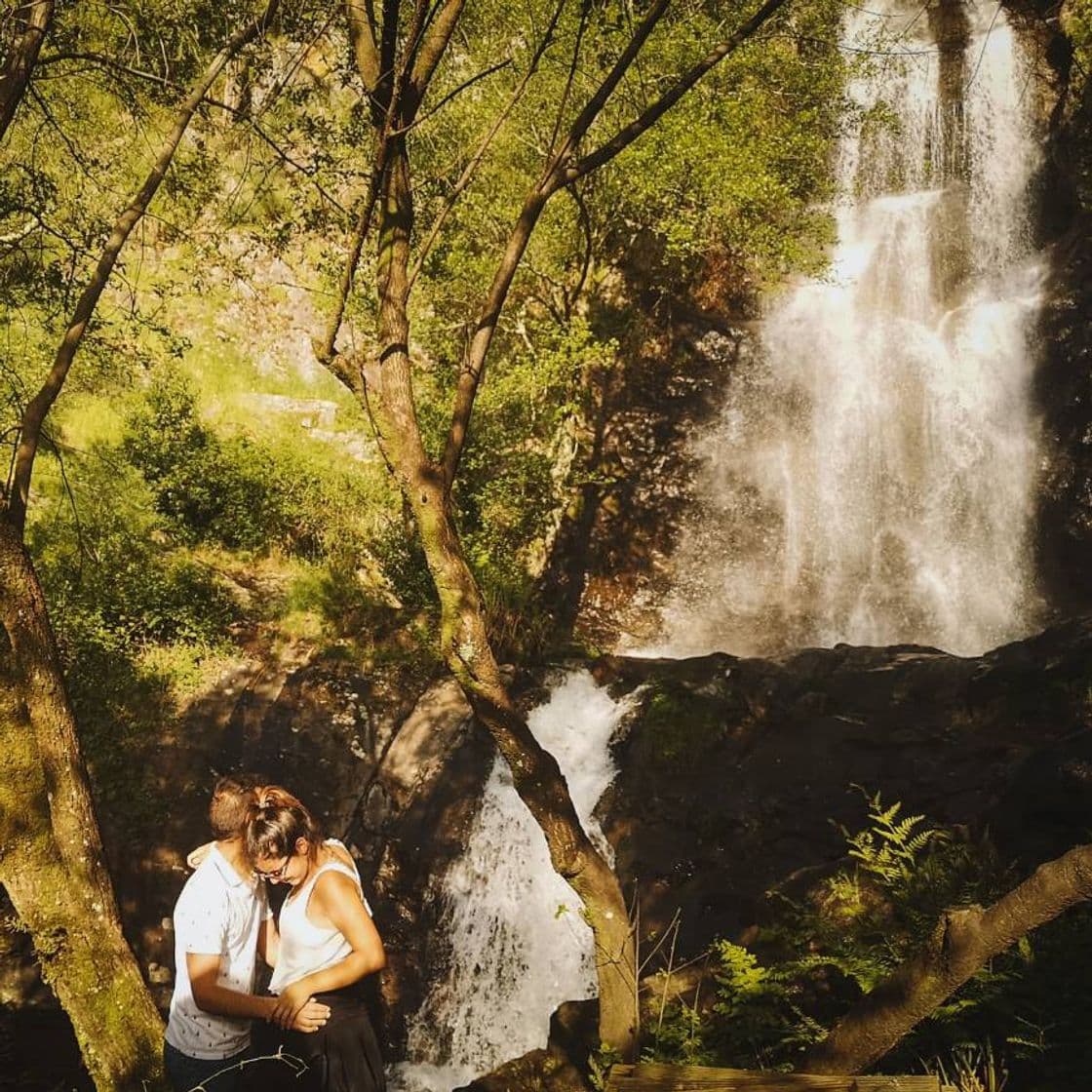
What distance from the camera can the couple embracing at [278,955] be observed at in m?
3.29

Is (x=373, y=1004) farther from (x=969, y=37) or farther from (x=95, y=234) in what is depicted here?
(x=969, y=37)

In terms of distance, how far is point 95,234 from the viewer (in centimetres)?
620

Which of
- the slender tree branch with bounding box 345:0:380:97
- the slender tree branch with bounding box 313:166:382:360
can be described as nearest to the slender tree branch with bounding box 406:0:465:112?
the slender tree branch with bounding box 345:0:380:97

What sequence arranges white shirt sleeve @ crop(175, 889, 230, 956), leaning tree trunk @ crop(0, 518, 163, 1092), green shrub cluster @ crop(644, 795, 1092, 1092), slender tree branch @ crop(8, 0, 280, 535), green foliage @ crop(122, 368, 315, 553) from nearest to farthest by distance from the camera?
1. green shrub cluster @ crop(644, 795, 1092, 1092)
2. white shirt sleeve @ crop(175, 889, 230, 956)
3. leaning tree trunk @ crop(0, 518, 163, 1092)
4. slender tree branch @ crop(8, 0, 280, 535)
5. green foliage @ crop(122, 368, 315, 553)

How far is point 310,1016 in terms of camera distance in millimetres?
3260

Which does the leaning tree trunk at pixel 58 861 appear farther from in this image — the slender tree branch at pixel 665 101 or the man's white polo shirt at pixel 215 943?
the slender tree branch at pixel 665 101

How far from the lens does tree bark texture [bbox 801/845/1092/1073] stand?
2.08 meters

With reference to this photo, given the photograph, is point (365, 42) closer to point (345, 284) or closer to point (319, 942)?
point (345, 284)

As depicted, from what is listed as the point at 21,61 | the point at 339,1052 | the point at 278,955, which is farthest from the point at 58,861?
the point at 21,61

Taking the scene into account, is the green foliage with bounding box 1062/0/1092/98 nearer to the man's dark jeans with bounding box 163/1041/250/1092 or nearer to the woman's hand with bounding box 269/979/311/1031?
the woman's hand with bounding box 269/979/311/1031

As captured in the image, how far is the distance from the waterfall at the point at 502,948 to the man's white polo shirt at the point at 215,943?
4470mm

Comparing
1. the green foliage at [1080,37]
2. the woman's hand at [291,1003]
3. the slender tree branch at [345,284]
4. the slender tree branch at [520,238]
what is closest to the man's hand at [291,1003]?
the woman's hand at [291,1003]

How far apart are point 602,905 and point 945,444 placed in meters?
11.9

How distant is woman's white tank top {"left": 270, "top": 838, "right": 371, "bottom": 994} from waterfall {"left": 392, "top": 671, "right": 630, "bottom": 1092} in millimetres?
4562
